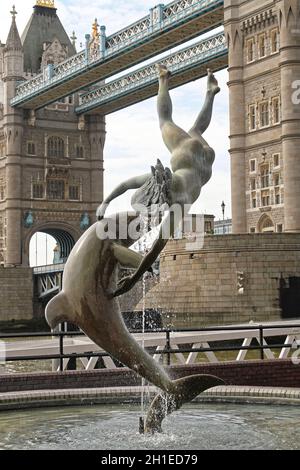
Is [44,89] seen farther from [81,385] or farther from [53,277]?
[81,385]

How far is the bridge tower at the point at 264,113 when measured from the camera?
36.9 m

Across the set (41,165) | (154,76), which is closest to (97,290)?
(154,76)

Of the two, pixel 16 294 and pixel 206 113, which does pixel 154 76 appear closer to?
pixel 16 294

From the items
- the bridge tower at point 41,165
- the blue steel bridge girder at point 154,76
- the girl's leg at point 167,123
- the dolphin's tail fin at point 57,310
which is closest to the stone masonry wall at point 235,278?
the blue steel bridge girder at point 154,76

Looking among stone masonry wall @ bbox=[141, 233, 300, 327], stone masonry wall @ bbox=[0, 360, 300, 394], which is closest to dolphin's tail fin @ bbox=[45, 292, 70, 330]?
stone masonry wall @ bbox=[0, 360, 300, 394]

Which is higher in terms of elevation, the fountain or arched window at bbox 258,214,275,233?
arched window at bbox 258,214,275,233

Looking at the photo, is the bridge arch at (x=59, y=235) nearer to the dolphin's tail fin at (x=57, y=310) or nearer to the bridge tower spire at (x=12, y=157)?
the bridge tower spire at (x=12, y=157)

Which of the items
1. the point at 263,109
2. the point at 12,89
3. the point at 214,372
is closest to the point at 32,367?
the point at 214,372

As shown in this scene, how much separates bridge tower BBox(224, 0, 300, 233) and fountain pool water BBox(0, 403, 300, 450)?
2787 centimetres

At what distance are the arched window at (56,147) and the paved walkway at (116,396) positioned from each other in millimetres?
63189

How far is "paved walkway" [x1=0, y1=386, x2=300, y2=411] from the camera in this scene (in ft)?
32.1

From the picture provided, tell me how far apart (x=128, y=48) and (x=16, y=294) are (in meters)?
21.1

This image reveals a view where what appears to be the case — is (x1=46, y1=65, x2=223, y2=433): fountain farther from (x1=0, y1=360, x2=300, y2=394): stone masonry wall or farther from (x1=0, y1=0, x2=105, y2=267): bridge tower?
(x1=0, y1=0, x2=105, y2=267): bridge tower

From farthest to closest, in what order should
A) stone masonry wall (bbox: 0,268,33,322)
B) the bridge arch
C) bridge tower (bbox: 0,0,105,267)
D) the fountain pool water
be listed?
bridge tower (bbox: 0,0,105,267) → the bridge arch → stone masonry wall (bbox: 0,268,33,322) → the fountain pool water
